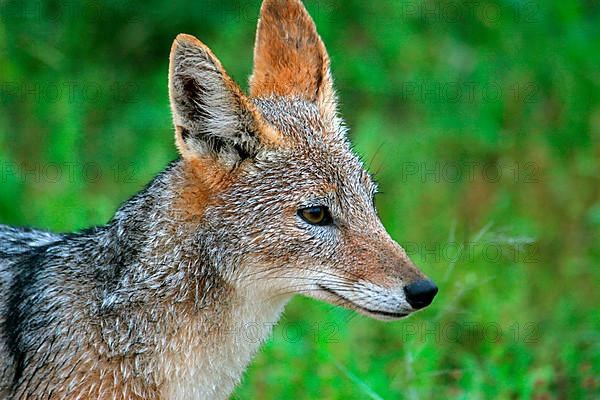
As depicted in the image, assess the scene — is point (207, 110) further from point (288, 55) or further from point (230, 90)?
point (288, 55)

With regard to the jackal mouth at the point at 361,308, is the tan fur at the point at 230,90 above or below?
above

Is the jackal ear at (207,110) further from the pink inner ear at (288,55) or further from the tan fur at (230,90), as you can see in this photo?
the pink inner ear at (288,55)

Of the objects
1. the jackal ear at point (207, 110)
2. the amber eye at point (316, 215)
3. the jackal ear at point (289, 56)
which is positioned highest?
the jackal ear at point (289, 56)

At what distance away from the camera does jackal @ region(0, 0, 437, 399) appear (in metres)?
4.58

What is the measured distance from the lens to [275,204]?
185 inches

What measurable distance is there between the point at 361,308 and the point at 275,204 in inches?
24.5

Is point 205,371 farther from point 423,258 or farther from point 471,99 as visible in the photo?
point 471,99

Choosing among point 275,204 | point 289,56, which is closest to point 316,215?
point 275,204

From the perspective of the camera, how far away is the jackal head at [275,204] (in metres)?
4.57

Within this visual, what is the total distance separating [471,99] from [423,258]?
1.96 metres

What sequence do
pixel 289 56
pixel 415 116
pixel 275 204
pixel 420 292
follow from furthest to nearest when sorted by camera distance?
pixel 415 116 < pixel 289 56 < pixel 275 204 < pixel 420 292

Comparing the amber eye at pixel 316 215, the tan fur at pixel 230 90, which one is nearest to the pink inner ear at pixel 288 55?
the tan fur at pixel 230 90

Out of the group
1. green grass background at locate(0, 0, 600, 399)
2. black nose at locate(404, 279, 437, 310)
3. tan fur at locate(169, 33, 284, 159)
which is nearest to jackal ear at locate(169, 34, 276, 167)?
tan fur at locate(169, 33, 284, 159)

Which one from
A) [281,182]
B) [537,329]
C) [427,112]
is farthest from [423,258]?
[281,182]
